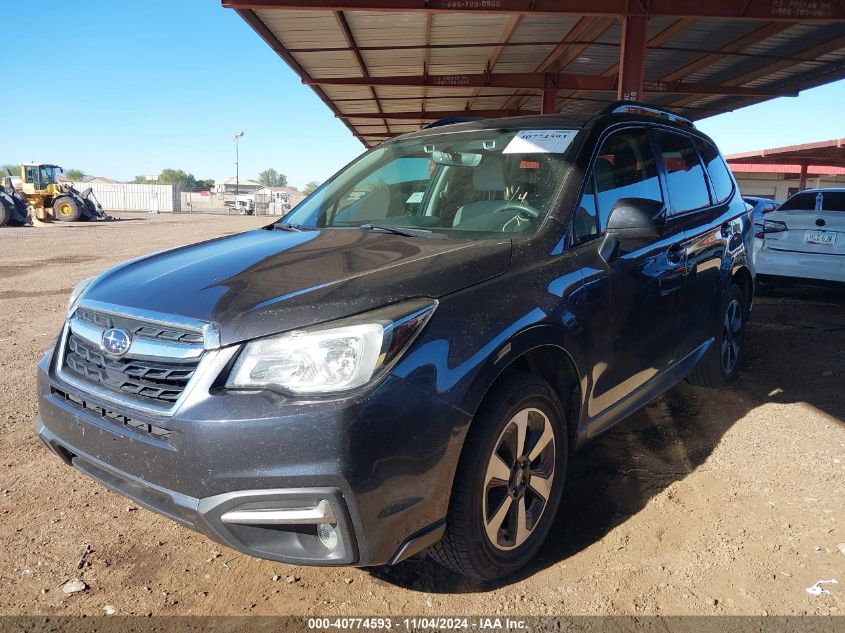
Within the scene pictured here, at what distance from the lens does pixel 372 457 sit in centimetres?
184

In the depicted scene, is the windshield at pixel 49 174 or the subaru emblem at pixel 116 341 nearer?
the subaru emblem at pixel 116 341

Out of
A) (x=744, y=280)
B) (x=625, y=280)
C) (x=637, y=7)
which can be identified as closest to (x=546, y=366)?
(x=625, y=280)

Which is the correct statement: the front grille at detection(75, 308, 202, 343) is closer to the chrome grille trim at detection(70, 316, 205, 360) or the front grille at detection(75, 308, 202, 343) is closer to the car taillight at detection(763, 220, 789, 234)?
the chrome grille trim at detection(70, 316, 205, 360)

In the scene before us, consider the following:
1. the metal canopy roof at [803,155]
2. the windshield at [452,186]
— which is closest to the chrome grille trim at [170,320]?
the windshield at [452,186]

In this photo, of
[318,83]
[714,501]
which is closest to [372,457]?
[714,501]

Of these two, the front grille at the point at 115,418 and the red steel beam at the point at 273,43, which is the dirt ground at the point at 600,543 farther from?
the red steel beam at the point at 273,43

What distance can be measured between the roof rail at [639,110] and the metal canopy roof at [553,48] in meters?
6.96

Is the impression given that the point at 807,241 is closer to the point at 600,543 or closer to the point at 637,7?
the point at 637,7

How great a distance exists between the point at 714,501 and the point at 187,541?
2465 millimetres

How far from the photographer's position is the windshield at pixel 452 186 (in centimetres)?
287

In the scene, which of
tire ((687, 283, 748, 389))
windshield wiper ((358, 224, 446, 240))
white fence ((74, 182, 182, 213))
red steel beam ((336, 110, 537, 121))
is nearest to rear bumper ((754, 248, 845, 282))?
tire ((687, 283, 748, 389))

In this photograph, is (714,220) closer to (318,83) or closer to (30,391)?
(30,391)

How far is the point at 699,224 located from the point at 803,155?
30879mm

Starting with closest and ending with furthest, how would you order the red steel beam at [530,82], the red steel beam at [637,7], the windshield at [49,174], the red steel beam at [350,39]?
the red steel beam at [637,7] < the red steel beam at [350,39] < the red steel beam at [530,82] < the windshield at [49,174]
